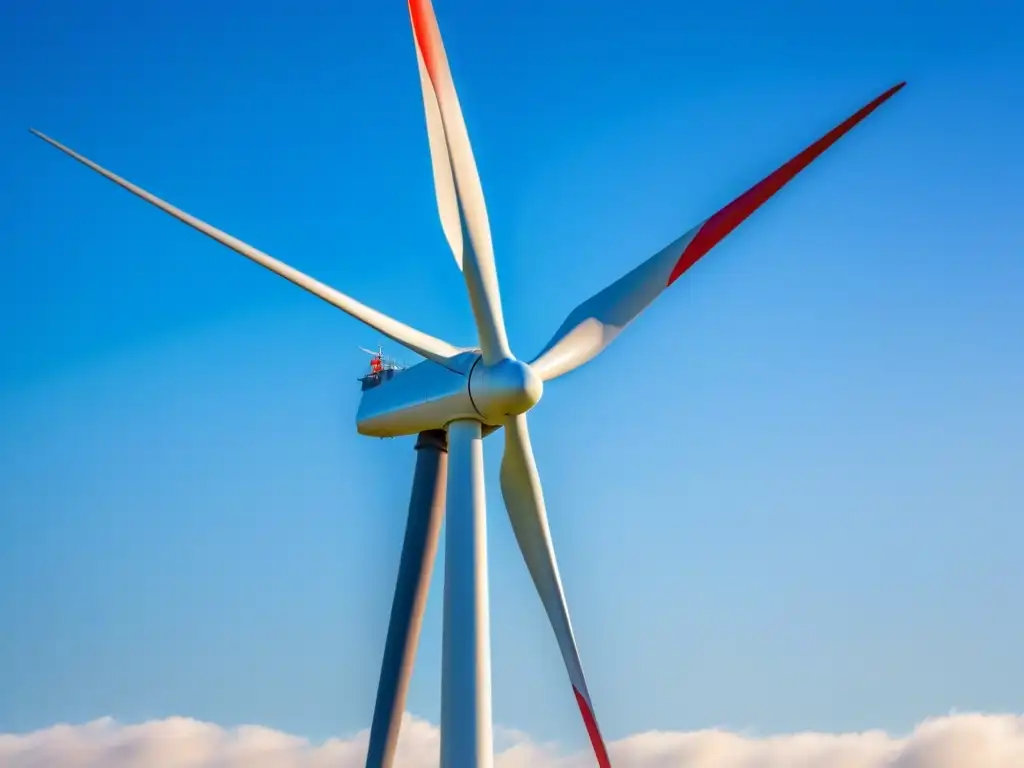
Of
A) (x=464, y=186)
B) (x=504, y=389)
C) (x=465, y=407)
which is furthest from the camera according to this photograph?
(x=465, y=407)

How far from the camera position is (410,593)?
98.5ft

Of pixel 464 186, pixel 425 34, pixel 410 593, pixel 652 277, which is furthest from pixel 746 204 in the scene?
pixel 410 593

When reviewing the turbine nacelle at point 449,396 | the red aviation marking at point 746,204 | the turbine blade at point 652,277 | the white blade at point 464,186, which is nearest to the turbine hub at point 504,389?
the turbine nacelle at point 449,396

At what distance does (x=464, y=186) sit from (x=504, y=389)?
379 centimetres

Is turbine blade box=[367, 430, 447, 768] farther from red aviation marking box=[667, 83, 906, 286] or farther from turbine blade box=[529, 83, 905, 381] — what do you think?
red aviation marking box=[667, 83, 906, 286]

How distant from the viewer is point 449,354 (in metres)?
28.6

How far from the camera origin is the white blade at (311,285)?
26766 millimetres

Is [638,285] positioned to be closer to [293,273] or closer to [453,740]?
[293,273]

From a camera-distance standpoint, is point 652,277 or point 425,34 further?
point 652,277

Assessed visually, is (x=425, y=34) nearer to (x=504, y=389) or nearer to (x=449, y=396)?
(x=504, y=389)

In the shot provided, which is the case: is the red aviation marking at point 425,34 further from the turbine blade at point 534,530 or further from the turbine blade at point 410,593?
the turbine blade at point 410,593

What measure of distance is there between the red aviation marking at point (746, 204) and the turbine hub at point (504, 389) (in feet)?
14.7

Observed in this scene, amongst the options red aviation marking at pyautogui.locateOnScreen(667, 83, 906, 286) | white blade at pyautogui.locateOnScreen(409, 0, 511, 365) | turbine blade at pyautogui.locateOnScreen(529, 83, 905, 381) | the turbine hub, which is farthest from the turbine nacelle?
red aviation marking at pyautogui.locateOnScreen(667, 83, 906, 286)

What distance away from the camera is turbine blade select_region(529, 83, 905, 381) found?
29.0 m
